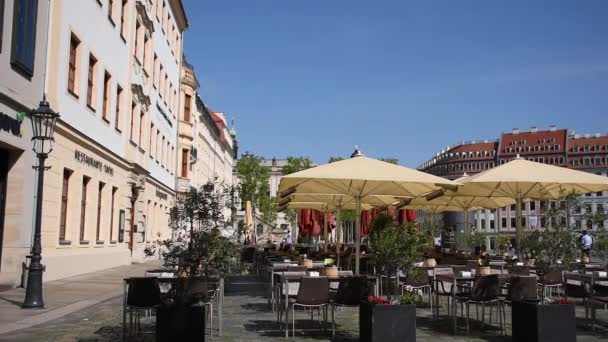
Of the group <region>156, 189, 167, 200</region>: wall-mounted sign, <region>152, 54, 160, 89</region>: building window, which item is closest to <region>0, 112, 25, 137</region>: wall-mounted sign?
<region>152, 54, 160, 89</region>: building window

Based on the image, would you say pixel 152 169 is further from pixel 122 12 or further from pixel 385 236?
pixel 385 236

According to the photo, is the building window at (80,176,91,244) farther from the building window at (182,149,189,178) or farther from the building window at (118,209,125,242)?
the building window at (182,149,189,178)

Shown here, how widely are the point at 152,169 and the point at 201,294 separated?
25.2 metres

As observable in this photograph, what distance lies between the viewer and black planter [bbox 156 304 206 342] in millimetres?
6430

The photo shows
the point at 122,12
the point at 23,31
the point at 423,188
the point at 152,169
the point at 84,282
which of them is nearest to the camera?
the point at 423,188

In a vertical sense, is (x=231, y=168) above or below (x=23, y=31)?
above

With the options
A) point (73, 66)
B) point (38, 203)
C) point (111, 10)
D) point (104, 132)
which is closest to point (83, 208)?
point (104, 132)

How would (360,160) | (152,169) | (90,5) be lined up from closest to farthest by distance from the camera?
(360,160) < (90,5) < (152,169)

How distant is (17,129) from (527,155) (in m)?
113

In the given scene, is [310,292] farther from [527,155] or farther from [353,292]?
[527,155]

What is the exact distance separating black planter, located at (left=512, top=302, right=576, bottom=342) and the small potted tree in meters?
1.40

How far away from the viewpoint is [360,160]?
38.9 ft

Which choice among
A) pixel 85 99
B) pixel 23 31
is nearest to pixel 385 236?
pixel 23 31

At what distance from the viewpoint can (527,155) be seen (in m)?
117
